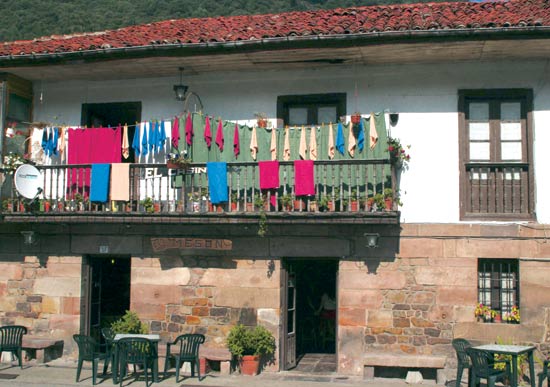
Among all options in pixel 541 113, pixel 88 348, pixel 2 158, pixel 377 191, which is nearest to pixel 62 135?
pixel 2 158

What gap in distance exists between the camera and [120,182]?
47.2ft

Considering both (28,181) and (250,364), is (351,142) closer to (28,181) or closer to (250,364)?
(250,364)

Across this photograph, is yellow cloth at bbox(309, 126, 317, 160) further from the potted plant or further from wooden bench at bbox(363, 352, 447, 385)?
wooden bench at bbox(363, 352, 447, 385)

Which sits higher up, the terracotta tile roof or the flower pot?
the terracotta tile roof

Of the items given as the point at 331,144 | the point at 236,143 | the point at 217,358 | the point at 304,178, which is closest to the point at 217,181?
the point at 236,143

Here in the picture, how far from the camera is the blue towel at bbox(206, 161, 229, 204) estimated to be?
543 inches

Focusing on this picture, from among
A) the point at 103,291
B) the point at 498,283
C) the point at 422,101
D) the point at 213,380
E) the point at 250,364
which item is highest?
the point at 422,101

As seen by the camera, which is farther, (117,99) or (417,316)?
(117,99)

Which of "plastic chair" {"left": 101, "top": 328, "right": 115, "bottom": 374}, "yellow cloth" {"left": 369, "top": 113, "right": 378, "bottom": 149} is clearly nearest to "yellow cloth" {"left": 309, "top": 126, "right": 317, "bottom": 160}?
"yellow cloth" {"left": 369, "top": 113, "right": 378, "bottom": 149}

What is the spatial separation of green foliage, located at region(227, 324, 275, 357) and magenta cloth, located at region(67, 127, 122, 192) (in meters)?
4.25

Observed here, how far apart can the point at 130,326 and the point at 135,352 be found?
1.61 m

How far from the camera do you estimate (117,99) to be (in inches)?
612

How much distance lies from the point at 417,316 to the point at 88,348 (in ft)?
19.6

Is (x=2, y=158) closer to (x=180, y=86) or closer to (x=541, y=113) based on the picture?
(x=180, y=86)
